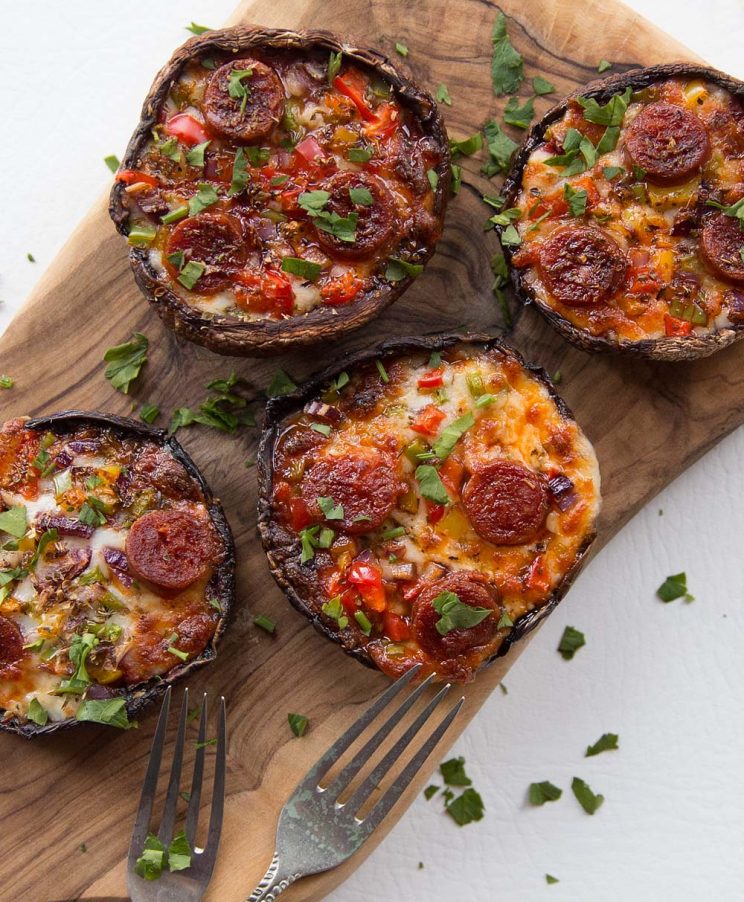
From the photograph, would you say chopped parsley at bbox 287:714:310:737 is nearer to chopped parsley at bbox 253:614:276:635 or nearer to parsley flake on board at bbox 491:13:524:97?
chopped parsley at bbox 253:614:276:635

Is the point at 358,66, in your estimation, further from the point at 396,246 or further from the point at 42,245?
the point at 42,245

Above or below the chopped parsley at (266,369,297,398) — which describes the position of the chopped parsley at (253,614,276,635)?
below

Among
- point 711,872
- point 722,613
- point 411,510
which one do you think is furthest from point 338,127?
point 711,872

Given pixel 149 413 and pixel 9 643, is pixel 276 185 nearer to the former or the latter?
pixel 149 413

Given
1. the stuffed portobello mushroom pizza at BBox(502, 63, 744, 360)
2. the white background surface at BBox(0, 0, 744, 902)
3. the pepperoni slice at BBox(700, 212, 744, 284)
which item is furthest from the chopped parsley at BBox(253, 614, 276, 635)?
the pepperoni slice at BBox(700, 212, 744, 284)

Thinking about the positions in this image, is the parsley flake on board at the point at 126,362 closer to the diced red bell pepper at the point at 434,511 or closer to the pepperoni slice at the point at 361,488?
the pepperoni slice at the point at 361,488

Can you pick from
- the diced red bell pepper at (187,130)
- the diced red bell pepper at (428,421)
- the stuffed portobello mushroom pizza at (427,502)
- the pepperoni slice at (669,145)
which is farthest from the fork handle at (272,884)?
the pepperoni slice at (669,145)

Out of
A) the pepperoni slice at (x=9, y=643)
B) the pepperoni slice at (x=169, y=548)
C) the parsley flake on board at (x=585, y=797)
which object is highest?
the pepperoni slice at (x=169, y=548)
